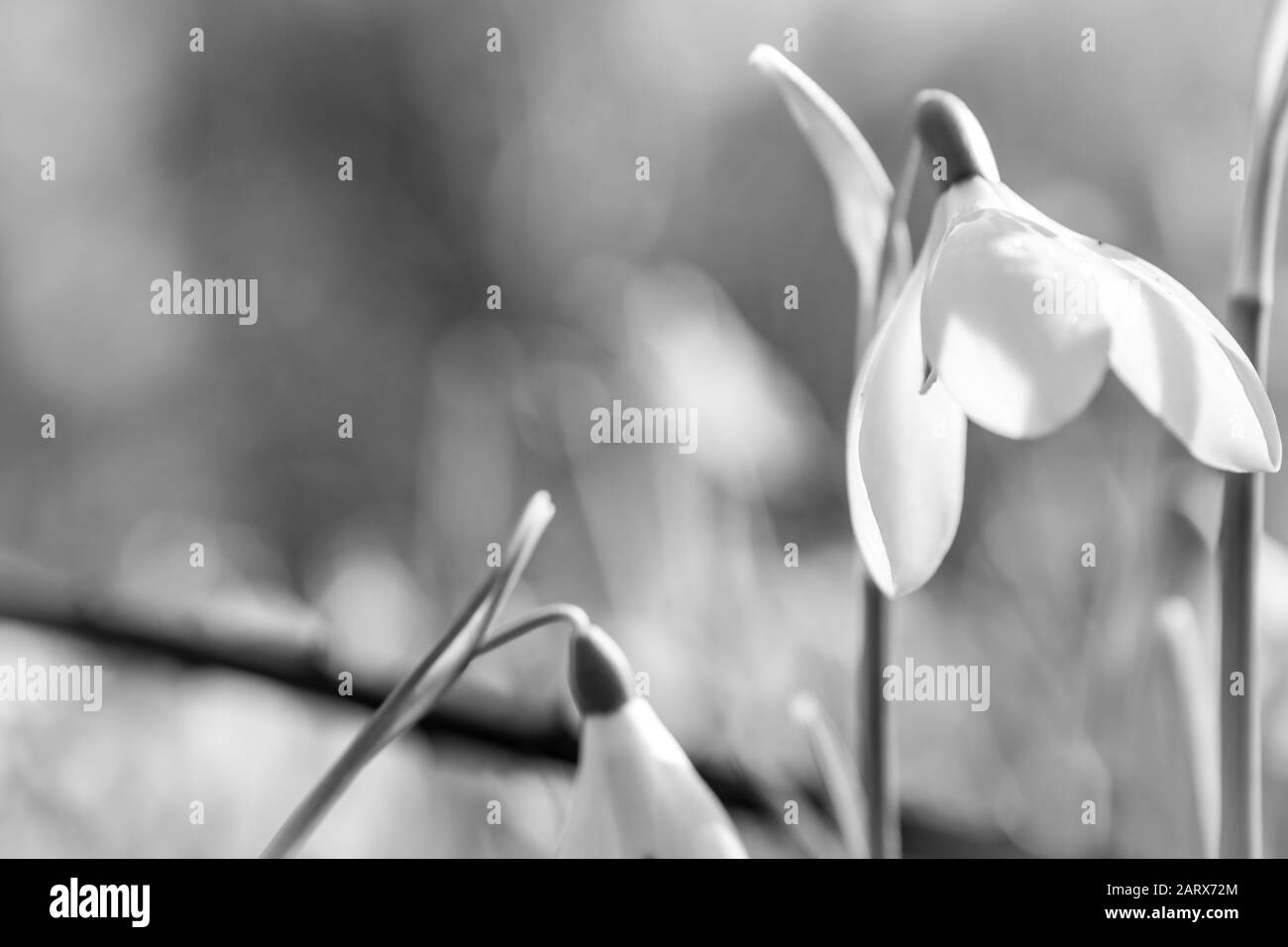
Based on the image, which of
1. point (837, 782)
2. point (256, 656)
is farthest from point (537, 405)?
point (837, 782)

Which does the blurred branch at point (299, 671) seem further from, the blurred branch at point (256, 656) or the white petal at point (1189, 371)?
the white petal at point (1189, 371)

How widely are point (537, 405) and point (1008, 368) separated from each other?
1.31 feet

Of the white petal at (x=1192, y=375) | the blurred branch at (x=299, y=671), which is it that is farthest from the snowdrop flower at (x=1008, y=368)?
the blurred branch at (x=299, y=671)

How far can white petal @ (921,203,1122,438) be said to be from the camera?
0.17 metres

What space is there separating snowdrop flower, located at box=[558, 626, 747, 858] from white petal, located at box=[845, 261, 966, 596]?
0.18 feet

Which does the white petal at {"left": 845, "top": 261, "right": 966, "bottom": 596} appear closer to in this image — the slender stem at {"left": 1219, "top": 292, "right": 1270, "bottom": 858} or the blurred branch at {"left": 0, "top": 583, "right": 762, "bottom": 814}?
the slender stem at {"left": 1219, "top": 292, "right": 1270, "bottom": 858}

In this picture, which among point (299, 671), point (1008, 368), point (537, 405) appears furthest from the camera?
point (537, 405)

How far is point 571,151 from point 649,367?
349 millimetres

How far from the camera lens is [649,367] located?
1.44ft

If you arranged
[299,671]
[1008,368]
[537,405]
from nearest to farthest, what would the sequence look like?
[1008,368] → [299,671] → [537,405]

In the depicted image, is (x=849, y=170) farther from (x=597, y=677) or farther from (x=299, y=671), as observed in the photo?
(x=299, y=671)

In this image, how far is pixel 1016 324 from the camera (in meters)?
0.18

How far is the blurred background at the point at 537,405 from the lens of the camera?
39 centimetres
